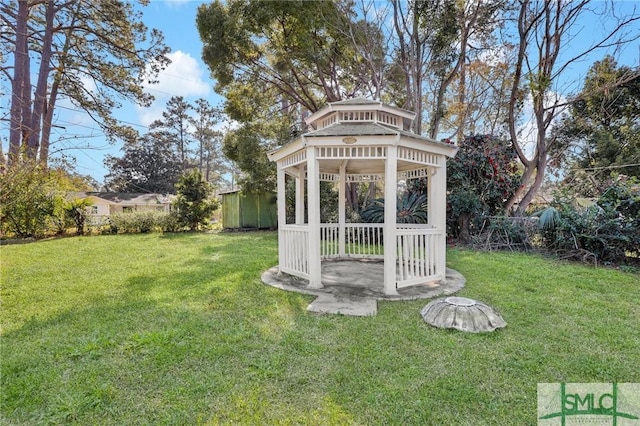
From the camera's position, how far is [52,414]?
2.05 m

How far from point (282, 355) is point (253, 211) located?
1348 centimetres

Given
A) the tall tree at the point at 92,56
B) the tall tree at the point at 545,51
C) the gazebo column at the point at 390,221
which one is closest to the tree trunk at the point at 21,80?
the tall tree at the point at 92,56

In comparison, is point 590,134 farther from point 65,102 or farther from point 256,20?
point 65,102

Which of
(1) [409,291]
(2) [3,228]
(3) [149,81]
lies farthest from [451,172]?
(2) [3,228]

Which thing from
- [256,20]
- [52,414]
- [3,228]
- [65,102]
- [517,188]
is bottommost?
[52,414]

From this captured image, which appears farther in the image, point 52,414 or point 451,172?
point 451,172

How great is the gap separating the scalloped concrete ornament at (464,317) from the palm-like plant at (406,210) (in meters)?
6.16

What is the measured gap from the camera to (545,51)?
909 cm

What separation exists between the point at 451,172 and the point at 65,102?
14.4 metres

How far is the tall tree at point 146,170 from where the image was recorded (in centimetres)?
3033

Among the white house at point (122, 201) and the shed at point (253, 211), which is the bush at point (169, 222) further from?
the white house at point (122, 201)

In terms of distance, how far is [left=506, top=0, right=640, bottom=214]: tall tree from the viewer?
8570 mm

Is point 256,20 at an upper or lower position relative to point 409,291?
upper

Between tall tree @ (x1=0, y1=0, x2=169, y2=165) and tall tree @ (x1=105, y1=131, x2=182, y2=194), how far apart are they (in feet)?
60.3
